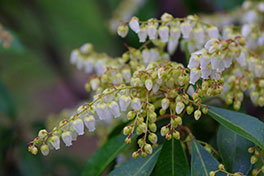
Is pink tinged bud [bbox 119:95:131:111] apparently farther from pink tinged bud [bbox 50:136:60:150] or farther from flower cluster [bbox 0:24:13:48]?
flower cluster [bbox 0:24:13:48]

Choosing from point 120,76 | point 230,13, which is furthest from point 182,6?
point 120,76

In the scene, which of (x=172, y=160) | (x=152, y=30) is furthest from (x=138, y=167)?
(x=152, y=30)

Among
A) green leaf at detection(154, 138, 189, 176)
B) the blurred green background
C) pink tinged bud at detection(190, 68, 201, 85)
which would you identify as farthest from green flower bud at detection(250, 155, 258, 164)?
the blurred green background

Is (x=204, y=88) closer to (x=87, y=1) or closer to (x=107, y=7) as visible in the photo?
(x=107, y=7)

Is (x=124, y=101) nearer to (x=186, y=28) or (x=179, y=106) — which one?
(x=179, y=106)

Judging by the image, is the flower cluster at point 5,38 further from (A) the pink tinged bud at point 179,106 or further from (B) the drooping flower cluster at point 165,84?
(A) the pink tinged bud at point 179,106

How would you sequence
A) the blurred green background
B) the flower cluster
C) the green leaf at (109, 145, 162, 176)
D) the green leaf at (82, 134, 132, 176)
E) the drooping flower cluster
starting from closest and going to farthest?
the drooping flower cluster < the green leaf at (109, 145, 162, 176) < the green leaf at (82, 134, 132, 176) < the flower cluster < the blurred green background
